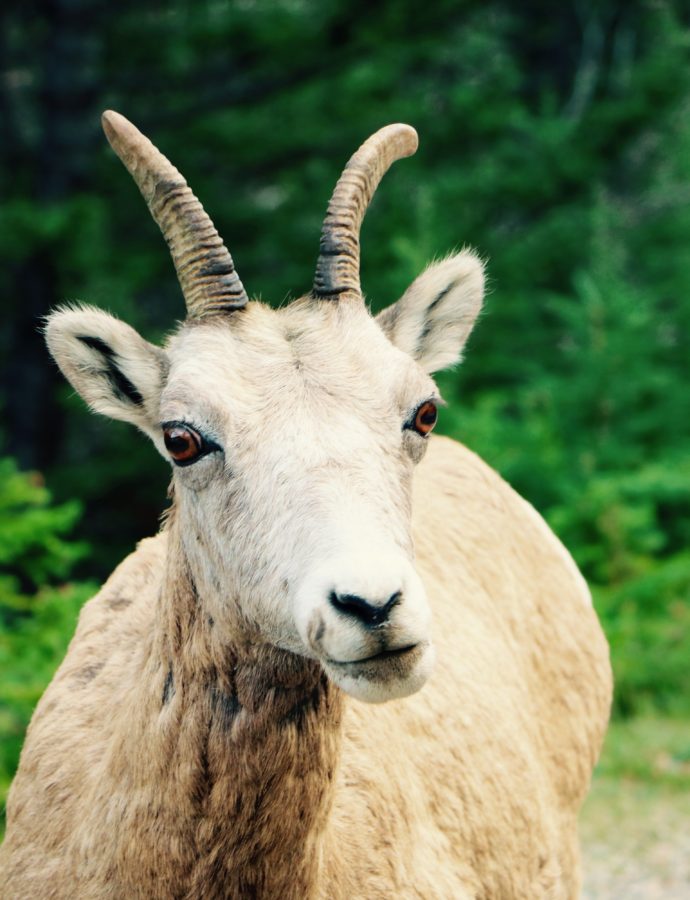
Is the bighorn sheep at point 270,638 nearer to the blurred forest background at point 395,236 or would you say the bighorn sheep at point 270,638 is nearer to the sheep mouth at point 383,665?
the sheep mouth at point 383,665

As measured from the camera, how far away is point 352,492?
3002 mm

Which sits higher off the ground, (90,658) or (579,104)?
(579,104)

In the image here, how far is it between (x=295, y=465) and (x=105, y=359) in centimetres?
98

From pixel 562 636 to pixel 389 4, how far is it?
27.1 feet

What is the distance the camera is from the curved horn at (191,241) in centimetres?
361

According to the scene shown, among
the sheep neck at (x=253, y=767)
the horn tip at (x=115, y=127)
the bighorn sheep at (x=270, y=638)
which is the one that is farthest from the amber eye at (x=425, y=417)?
the horn tip at (x=115, y=127)

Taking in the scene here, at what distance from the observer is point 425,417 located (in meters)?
3.51

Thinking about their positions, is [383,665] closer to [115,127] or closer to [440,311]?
[440,311]

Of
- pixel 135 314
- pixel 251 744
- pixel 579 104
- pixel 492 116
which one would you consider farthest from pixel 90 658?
pixel 579 104

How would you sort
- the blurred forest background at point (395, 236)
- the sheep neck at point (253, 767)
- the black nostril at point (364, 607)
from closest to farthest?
the black nostril at point (364, 607) → the sheep neck at point (253, 767) → the blurred forest background at point (395, 236)

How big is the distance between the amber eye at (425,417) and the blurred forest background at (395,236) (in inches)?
255

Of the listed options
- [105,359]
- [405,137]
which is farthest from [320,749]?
[405,137]

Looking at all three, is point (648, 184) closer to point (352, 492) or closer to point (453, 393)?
→ point (453, 393)

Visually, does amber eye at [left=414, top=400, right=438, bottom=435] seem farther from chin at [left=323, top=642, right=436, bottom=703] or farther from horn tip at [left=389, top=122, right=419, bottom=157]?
horn tip at [left=389, top=122, right=419, bottom=157]
